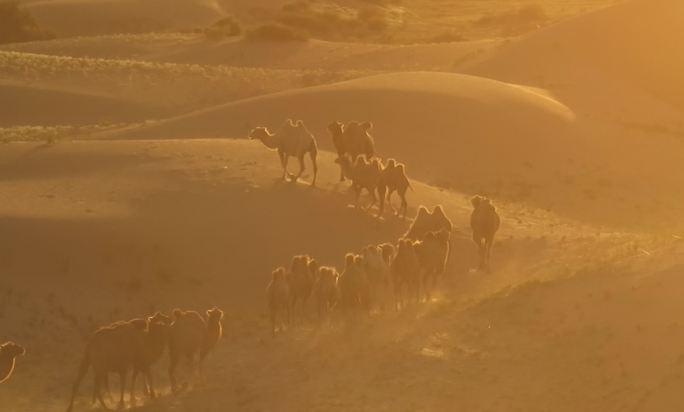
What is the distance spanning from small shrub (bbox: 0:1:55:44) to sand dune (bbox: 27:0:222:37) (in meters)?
6.42

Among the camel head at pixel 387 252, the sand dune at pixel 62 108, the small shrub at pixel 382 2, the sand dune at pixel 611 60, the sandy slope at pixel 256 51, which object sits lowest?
the small shrub at pixel 382 2

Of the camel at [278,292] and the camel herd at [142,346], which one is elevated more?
the camel herd at [142,346]

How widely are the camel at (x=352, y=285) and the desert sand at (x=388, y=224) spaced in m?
0.41

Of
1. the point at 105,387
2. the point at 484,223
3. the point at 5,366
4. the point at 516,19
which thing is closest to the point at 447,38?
the point at 516,19

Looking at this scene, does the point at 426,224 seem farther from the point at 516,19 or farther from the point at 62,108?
the point at 516,19

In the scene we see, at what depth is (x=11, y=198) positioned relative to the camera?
2575 centimetres

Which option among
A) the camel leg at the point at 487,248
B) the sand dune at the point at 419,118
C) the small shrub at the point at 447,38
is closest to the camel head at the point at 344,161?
the camel leg at the point at 487,248

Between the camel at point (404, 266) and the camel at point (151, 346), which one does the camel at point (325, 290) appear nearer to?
the camel at point (404, 266)

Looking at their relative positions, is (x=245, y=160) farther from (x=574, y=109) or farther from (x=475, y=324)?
(x=574, y=109)

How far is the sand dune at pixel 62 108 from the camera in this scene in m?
47.0

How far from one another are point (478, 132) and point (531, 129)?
1.96 m

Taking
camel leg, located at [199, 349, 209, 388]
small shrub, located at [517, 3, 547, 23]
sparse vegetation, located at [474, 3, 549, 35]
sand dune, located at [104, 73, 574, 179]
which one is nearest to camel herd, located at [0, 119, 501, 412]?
camel leg, located at [199, 349, 209, 388]

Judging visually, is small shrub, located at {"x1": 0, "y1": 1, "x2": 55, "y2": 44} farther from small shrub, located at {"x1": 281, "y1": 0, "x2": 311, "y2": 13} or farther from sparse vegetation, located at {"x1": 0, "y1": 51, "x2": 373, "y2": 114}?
small shrub, located at {"x1": 281, "y1": 0, "x2": 311, "y2": 13}

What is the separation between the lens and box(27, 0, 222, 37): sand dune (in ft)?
275
